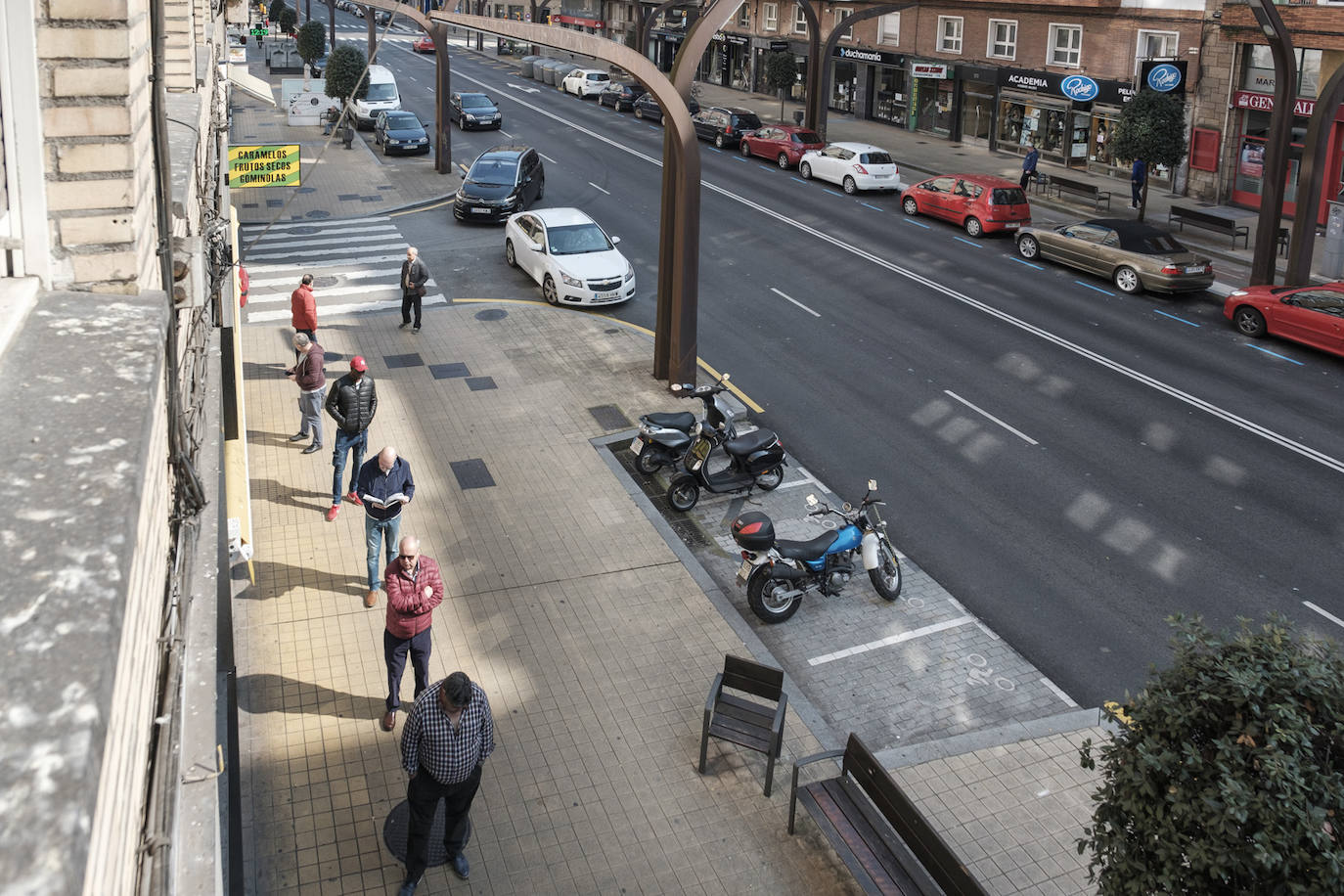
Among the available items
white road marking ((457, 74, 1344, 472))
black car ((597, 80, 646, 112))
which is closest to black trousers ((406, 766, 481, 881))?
white road marking ((457, 74, 1344, 472))

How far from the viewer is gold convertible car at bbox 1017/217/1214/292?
82.1 ft

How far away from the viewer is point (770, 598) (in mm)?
12562

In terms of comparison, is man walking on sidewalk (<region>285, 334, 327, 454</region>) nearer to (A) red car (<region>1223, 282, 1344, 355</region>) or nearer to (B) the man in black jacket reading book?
(B) the man in black jacket reading book

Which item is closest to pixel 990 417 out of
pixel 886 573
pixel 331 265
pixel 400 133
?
pixel 886 573

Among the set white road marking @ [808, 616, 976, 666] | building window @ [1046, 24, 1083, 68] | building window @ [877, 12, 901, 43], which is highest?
building window @ [877, 12, 901, 43]

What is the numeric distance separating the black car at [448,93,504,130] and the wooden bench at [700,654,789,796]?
Result: 3895 cm

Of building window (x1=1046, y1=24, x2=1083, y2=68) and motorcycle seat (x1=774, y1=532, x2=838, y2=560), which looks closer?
motorcycle seat (x1=774, y1=532, x2=838, y2=560)

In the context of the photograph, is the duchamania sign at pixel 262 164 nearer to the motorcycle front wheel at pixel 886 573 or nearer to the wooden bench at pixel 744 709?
the motorcycle front wheel at pixel 886 573

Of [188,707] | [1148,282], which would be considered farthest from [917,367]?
[188,707]

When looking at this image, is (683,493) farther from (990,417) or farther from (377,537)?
(990,417)

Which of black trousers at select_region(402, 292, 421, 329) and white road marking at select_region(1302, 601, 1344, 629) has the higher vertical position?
black trousers at select_region(402, 292, 421, 329)

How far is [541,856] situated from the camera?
8.94 meters

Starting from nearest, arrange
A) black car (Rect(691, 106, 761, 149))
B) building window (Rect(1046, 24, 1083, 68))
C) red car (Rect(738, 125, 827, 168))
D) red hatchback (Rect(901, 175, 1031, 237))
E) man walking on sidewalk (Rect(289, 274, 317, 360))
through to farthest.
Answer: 1. man walking on sidewalk (Rect(289, 274, 317, 360))
2. red hatchback (Rect(901, 175, 1031, 237))
3. red car (Rect(738, 125, 827, 168))
4. building window (Rect(1046, 24, 1083, 68))
5. black car (Rect(691, 106, 761, 149))

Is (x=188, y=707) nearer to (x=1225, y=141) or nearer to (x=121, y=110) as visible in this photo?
(x=121, y=110)
